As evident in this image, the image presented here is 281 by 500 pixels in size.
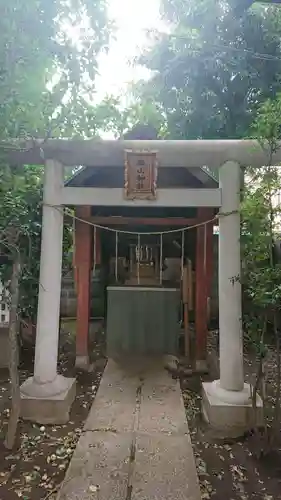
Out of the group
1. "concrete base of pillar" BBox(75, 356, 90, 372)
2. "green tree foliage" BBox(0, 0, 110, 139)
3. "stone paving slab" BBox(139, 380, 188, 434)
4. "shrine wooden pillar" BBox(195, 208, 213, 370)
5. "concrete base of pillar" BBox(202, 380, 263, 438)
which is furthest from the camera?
"shrine wooden pillar" BBox(195, 208, 213, 370)

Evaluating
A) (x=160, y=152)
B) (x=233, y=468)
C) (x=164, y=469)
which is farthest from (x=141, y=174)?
(x=233, y=468)

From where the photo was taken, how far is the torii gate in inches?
161

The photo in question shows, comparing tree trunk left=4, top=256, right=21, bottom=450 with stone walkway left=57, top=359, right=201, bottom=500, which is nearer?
stone walkway left=57, top=359, right=201, bottom=500

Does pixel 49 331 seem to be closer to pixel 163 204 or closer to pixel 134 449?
pixel 134 449

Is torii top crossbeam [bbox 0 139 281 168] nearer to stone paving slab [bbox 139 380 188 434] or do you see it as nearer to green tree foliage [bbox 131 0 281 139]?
stone paving slab [bbox 139 380 188 434]

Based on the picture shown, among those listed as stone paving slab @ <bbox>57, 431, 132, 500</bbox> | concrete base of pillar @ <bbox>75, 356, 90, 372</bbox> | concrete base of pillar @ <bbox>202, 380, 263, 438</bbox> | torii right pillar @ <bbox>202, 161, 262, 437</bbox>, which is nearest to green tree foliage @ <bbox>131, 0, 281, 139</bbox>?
torii right pillar @ <bbox>202, 161, 262, 437</bbox>

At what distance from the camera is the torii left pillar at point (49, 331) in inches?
162

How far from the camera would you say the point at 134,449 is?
3578 mm

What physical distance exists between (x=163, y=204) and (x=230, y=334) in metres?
1.48

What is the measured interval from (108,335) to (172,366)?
1.42 metres

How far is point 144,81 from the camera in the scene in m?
8.56

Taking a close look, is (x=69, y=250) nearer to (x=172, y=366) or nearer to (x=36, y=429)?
(x=172, y=366)

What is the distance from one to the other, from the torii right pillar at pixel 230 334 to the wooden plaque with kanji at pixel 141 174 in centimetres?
72

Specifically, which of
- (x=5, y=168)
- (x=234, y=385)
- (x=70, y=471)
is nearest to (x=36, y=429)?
(x=70, y=471)
